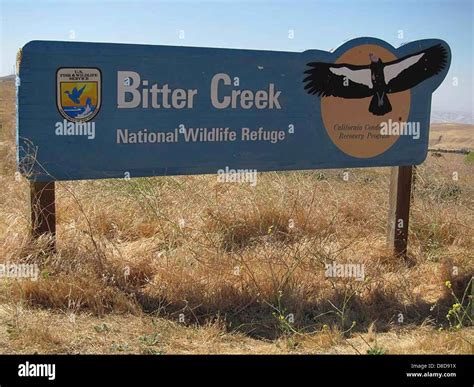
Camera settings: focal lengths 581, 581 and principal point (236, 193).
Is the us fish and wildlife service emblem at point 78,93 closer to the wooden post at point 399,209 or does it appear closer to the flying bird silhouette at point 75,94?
the flying bird silhouette at point 75,94

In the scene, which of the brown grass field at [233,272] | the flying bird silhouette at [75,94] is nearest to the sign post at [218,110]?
the flying bird silhouette at [75,94]

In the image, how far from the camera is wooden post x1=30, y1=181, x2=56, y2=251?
14.8ft

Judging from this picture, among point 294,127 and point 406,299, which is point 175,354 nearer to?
point 406,299

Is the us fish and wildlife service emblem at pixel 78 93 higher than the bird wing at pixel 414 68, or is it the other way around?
the bird wing at pixel 414 68

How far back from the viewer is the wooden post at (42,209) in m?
4.51

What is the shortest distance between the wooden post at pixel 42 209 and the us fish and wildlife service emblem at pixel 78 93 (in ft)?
1.89

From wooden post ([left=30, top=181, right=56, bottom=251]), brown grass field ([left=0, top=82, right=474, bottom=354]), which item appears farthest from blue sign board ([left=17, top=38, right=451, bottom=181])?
brown grass field ([left=0, top=82, right=474, bottom=354])

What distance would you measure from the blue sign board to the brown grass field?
596mm

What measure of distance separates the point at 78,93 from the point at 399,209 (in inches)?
128
